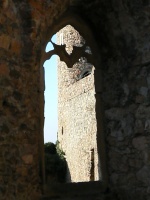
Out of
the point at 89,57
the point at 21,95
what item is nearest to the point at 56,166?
the point at 89,57

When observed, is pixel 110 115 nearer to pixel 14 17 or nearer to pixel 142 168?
pixel 142 168

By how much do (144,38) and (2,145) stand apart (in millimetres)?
2117

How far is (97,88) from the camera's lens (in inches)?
206

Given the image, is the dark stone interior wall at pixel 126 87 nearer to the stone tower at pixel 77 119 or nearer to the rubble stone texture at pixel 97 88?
the rubble stone texture at pixel 97 88

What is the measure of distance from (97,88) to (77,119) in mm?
11482

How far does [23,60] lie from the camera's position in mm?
4020

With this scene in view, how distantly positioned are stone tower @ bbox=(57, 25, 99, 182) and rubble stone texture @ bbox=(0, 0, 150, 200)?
8529 mm

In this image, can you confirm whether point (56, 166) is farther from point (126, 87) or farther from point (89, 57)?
point (126, 87)

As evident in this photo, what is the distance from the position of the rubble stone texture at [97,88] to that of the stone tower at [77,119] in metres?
8.53

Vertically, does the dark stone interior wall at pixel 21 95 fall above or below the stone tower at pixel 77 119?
below

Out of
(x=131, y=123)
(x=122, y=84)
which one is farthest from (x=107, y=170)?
(x=122, y=84)

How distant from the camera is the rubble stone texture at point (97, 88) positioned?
380 cm

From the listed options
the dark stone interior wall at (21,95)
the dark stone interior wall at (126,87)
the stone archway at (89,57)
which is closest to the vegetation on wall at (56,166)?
the stone archway at (89,57)

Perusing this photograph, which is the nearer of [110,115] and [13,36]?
[13,36]
